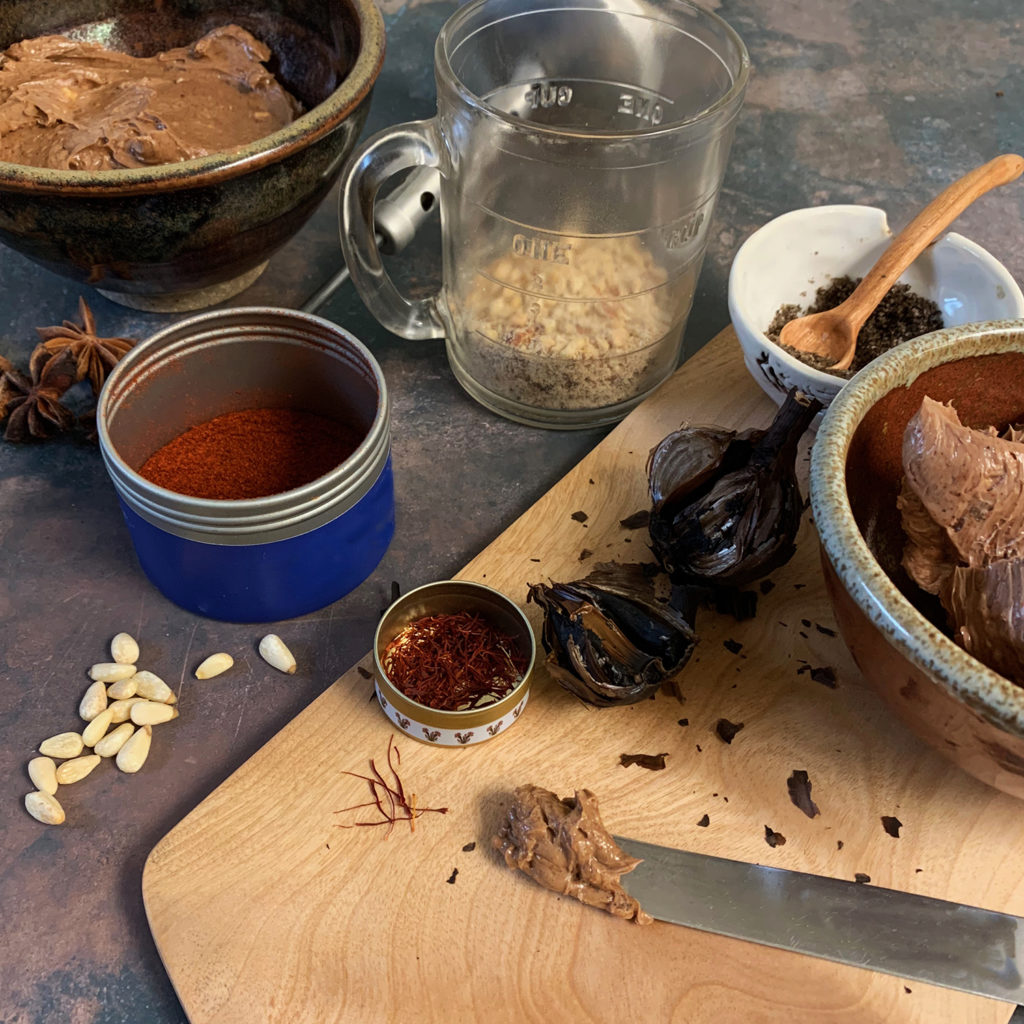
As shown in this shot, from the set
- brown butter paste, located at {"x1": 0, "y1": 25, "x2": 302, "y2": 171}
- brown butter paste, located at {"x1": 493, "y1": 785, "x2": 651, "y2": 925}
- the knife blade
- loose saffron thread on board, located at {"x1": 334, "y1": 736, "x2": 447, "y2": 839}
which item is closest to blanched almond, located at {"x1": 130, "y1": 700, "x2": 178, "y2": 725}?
loose saffron thread on board, located at {"x1": 334, "y1": 736, "x2": 447, "y2": 839}

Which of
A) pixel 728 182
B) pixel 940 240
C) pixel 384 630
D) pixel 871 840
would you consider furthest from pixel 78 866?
pixel 728 182

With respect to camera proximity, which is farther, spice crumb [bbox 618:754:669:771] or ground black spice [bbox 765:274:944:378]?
ground black spice [bbox 765:274:944:378]

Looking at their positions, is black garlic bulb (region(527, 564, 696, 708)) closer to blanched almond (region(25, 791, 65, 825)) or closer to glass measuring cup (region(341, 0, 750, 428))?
glass measuring cup (region(341, 0, 750, 428))

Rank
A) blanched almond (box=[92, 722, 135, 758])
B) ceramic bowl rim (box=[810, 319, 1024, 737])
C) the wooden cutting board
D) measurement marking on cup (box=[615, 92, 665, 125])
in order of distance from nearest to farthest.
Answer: ceramic bowl rim (box=[810, 319, 1024, 737]), the wooden cutting board, blanched almond (box=[92, 722, 135, 758]), measurement marking on cup (box=[615, 92, 665, 125])

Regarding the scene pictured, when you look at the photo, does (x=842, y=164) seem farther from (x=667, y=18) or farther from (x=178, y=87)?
(x=178, y=87)

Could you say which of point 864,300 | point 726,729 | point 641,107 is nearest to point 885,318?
point 864,300

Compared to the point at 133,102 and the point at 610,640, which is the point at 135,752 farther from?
the point at 133,102
